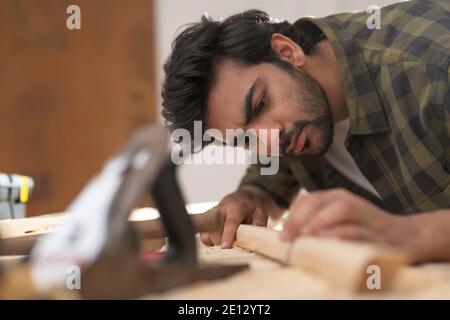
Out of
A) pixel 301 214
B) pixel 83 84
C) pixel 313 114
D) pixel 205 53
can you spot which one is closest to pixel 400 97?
pixel 313 114

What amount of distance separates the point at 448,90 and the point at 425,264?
46cm

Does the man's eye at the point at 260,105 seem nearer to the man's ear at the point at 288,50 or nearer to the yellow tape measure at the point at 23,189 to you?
the man's ear at the point at 288,50

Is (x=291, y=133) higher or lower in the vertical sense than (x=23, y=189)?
higher

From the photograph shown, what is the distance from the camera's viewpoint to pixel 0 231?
109cm

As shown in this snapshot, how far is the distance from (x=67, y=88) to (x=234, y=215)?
1.98 metres

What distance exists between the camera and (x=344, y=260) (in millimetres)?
529

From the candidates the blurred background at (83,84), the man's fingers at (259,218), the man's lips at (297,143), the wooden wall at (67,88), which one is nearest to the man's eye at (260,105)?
the man's lips at (297,143)

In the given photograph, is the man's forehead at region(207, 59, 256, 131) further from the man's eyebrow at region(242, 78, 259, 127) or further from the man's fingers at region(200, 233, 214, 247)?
the man's fingers at region(200, 233, 214, 247)

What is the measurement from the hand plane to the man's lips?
2.47ft

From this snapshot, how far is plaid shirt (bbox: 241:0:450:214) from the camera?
110 centimetres

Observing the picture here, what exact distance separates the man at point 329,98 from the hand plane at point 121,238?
18.2 inches

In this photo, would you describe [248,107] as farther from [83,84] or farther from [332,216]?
[83,84]

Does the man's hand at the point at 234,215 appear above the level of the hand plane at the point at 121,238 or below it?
below

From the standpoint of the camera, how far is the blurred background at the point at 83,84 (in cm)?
282
